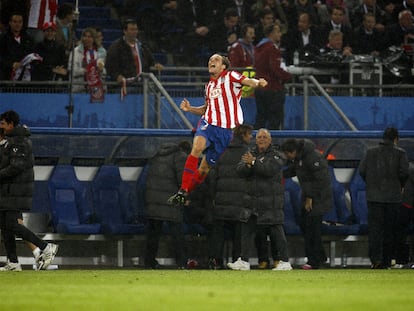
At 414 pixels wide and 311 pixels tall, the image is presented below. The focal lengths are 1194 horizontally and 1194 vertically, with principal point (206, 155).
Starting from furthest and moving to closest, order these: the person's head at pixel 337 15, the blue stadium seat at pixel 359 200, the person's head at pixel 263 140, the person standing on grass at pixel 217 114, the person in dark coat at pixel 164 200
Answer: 1. the person's head at pixel 337 15
2. the blue stadium seat at pixel 359 200
3. the person in dark coat at pixel 164 200
4. the person's head at pixel 263 140
5. the person standing on grass at pixel 217 114

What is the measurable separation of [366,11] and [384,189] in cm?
830

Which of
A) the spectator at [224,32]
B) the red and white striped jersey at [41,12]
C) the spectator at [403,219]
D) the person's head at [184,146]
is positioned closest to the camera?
the person's head at [184,146]

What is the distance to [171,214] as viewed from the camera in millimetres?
17578

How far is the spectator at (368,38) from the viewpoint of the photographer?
23.8 m

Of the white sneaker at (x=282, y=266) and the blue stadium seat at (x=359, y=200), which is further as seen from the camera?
the blue stadium seat at (x=359, y=200)

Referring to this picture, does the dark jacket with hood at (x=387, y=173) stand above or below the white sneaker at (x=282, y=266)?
above

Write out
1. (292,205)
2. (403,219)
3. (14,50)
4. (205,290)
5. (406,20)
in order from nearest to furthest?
(205,290) < (403,219) < (292,205) < (14,50) < (406,20)

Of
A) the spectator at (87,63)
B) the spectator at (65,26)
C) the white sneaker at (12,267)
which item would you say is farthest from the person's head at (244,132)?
the spectator at (65,26)

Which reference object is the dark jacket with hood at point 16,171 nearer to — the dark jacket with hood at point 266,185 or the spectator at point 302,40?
the dark jacket with hood at point 266,185

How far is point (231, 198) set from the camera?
17.4 m

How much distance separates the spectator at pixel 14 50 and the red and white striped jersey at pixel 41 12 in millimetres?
308

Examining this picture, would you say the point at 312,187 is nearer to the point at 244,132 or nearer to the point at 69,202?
the point at 244,132

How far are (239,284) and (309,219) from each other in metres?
4.88

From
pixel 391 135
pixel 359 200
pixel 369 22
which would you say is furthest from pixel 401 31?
pixel 391 135
